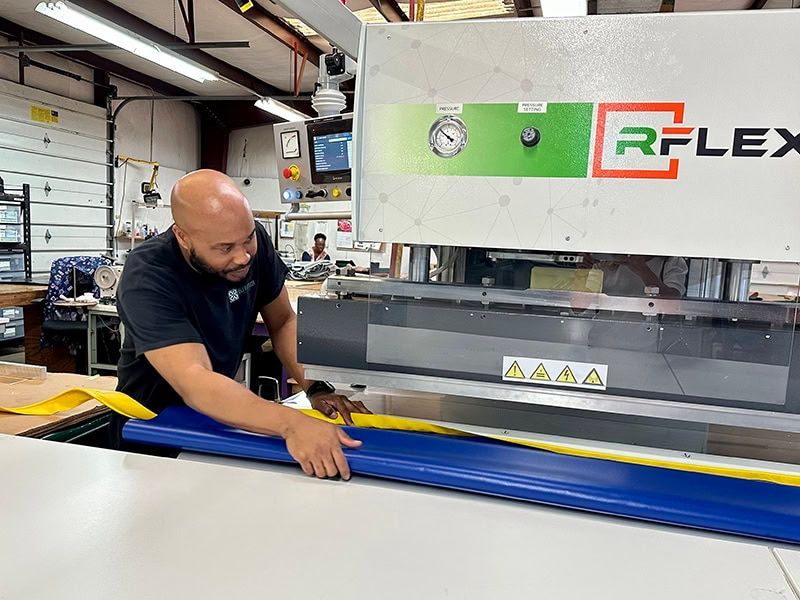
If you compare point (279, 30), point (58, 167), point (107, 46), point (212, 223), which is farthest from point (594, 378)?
point (58, 167)

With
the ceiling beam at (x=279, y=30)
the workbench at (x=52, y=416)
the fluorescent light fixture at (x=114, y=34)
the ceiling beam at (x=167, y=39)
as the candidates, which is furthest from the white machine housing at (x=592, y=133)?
the ceiling beam at (x=167, y=39)

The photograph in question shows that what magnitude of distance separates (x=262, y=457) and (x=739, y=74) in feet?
3.62

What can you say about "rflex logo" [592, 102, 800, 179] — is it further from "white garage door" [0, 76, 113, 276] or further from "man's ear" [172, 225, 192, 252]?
"white garage door" [0, 76, 113, 276]

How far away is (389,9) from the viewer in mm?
4902

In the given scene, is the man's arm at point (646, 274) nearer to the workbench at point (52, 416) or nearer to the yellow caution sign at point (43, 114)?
the workbench at point (52, 416)

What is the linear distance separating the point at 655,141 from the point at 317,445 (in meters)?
0.82

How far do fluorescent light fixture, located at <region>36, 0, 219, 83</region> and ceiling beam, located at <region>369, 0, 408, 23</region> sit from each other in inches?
66.5

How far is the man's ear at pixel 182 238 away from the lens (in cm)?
150

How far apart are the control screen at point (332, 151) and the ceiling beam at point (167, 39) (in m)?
4.15

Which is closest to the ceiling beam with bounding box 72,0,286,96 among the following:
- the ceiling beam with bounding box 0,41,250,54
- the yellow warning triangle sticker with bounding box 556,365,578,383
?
the ceiling beam with bounding box 0,41,250,54

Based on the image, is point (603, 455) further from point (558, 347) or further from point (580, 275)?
point (580, 275)

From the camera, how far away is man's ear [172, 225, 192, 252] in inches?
59.1

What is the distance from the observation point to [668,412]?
3.53ft

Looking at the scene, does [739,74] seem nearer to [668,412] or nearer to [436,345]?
[668,412]
